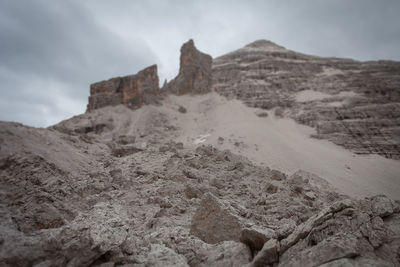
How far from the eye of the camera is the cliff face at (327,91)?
78.9ft

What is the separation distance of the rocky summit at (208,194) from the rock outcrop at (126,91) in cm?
457

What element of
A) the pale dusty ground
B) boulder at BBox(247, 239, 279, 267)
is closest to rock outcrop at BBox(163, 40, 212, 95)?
the pale dusty ground

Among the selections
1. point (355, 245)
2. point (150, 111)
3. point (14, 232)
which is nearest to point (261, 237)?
point (355, 245)

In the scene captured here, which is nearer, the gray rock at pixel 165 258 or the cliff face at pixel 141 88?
the gray rock at pixel 165 258

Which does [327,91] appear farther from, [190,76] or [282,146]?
[190,76]

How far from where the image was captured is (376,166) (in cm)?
1944

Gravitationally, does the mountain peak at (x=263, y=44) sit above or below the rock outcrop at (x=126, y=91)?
above

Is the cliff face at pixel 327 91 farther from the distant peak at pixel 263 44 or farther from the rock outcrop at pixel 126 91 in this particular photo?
the rock outcrop at pixel 126 91

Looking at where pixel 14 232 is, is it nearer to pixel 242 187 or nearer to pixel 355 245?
pixel 355 245

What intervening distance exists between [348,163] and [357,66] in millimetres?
29081

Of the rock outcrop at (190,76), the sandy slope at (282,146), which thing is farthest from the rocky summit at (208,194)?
the rock outcrop at (190,76)

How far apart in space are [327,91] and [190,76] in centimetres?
2274

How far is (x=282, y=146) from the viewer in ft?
71.1

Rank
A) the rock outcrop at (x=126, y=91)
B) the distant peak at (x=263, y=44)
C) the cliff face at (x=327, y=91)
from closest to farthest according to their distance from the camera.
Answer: the cliff face at (x=327, y=91), the rock outcrop at (x=126, y=91), the distant peak at (x=263, y=44)
